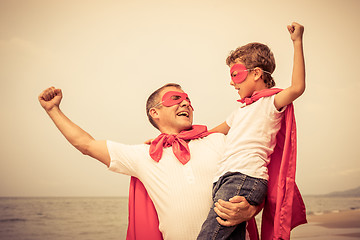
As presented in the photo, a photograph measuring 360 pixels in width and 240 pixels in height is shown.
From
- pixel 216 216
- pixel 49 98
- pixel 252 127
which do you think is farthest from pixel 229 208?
pixel 49 98

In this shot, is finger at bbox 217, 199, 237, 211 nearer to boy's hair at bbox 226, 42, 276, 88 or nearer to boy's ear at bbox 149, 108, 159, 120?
boy's hair at bbox 226, 42, 276, 88

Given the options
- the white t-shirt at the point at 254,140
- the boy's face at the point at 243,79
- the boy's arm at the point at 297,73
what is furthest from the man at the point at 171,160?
the boy's arm at the point at 297,73

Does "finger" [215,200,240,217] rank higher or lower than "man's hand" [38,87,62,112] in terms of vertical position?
lower

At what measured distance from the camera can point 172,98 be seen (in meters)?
2.51

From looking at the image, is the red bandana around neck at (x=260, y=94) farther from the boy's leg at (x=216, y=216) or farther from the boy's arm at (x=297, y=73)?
the boy's leg at (x=216, y=216)

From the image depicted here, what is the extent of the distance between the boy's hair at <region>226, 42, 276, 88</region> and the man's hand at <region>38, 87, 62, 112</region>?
53.4 inches

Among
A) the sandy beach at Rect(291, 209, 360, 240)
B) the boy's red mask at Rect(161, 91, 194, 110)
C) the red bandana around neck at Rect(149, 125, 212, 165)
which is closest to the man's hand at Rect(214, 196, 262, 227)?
the red bandana around neck at Rect(149, 125, 212, 165)

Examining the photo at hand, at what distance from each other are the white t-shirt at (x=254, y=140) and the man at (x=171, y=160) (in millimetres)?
230

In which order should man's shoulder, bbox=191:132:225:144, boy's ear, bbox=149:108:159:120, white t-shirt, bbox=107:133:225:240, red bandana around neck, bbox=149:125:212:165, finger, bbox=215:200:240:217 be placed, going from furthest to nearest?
boy's ear, bbox=149:108:159:120 < man's shoulder, bbox=191:132:225:144 < red bandana around neck, bbox=149:125:212:165 < white t-shirt, bbox=107:133:225:240 < finger, bbox=215:200:240:217

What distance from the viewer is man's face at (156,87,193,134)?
2.46 m

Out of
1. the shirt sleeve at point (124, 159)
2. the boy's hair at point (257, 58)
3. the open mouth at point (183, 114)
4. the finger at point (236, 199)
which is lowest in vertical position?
the finger at point (236, 199)

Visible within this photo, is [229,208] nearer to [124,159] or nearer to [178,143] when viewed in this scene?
[178,143]

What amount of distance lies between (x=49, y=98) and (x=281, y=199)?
180cm

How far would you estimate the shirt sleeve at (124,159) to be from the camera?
227cm
